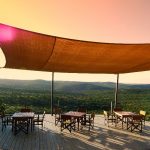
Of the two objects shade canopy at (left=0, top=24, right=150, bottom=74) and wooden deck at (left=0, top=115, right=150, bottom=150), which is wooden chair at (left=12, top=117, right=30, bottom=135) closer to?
wooden deck at (left=0, top=115, right=150, bottom=150)

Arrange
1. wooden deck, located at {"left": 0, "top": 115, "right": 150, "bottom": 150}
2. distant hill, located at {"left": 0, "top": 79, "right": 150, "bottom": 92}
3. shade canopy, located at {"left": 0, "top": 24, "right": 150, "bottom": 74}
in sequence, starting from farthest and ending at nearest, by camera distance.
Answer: distant hill, located at {"left": 0, "top": 79, "right": 150, "bottom": 92}, wooden deck, located at {"left": 0, "top": 115, "right": 150, "bottom": 150}, shade canopy, located at {"left": 0, "top": 24, "right": 150, "bottom": 74}

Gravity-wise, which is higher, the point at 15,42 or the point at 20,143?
the point at 15,42

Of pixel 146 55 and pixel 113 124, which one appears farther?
pixel 113 124

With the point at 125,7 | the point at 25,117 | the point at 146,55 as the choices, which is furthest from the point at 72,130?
the point at 125,7

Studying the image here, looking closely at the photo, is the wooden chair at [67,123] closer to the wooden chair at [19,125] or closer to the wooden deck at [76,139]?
the wooden deck at [76,139]

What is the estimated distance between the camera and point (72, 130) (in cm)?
1090

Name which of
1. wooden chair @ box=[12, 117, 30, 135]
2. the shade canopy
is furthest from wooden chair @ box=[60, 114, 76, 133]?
the shade canopy

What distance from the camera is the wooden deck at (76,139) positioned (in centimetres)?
838

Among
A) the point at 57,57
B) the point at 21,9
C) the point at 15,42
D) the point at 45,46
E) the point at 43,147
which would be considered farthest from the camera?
the point at 21,9

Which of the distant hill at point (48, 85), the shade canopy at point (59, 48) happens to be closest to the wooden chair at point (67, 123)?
the shade canopy at point (59, 48)

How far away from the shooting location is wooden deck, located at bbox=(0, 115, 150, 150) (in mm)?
8383

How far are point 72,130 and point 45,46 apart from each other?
15.5 feet

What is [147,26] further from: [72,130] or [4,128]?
[4,128]

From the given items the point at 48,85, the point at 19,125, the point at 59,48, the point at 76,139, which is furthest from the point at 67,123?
the point at 48,85
